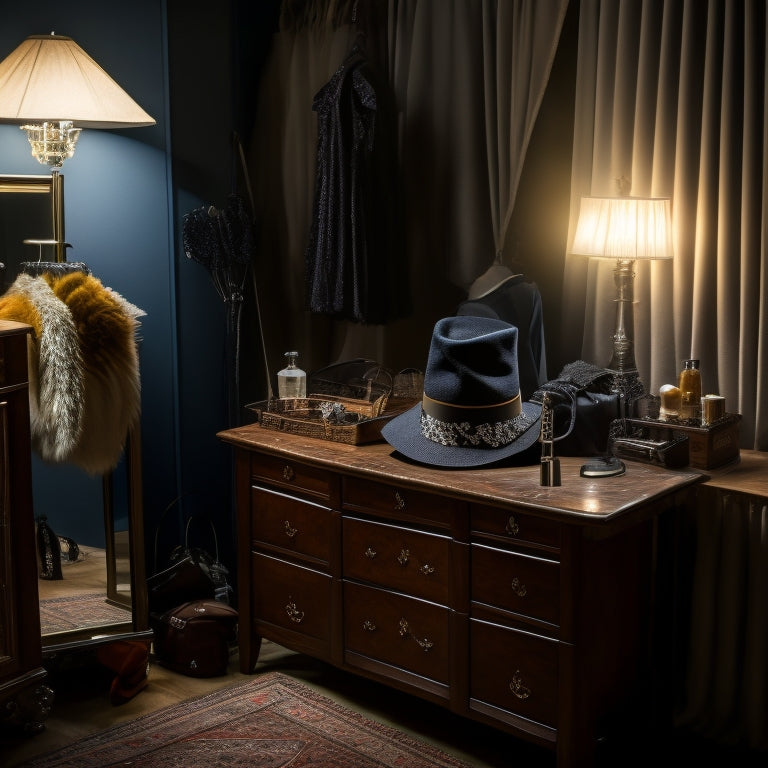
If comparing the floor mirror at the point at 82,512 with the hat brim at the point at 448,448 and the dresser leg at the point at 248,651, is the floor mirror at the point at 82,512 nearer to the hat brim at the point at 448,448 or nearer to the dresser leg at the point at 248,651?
the dresser leg at the point at 248,651

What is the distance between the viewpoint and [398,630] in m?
2.92

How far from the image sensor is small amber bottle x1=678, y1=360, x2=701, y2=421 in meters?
2.84

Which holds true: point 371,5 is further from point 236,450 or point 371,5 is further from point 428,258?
point 236,450

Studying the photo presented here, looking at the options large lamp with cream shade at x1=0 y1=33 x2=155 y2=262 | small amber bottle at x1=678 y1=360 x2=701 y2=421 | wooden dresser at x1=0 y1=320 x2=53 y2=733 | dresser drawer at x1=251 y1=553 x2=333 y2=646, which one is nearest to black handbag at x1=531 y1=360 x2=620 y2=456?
small amber bottle at x1=678 y1=360 x2=701 y2=421

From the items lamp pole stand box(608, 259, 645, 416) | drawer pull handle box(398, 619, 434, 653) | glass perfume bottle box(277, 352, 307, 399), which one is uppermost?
lamp pole stand box(608, 259, 645, 416)

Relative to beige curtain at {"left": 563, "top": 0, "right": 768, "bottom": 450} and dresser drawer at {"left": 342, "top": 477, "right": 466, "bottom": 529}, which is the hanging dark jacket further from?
dresser drawer at {"left": 342, "top": 477, "right": 466, "bottom": 529}

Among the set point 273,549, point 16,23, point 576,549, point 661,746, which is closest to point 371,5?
point 16,23

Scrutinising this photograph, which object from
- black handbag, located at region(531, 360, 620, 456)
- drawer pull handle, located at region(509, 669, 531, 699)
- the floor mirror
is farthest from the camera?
the floor mirror

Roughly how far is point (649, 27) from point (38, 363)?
6.40ft

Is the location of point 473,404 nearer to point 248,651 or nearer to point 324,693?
point 324,693

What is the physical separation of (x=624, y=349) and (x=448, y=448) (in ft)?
1.95

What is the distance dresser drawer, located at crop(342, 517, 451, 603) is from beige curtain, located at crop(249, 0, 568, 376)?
91 cm

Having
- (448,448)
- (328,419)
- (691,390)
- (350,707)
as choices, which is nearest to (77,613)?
(350,707)

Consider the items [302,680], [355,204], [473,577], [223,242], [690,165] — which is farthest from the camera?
[223,242]
